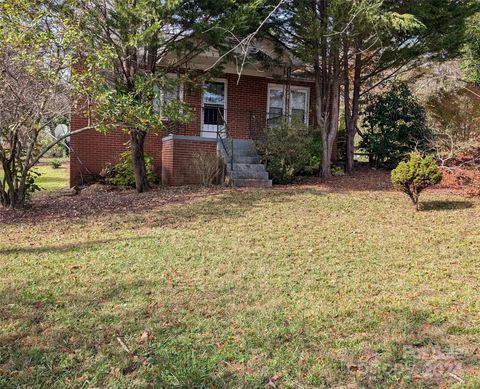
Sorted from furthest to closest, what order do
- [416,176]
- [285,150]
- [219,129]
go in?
1. [219,129]
2. [285,150]
3. [416,176]

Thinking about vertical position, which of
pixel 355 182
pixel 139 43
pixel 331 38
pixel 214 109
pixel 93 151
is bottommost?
pixel 355 182

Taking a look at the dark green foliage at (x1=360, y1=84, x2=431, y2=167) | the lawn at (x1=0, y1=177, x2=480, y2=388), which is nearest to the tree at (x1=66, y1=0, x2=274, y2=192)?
the lawn at (x1=0, y1=177, x2=480, y2=388)

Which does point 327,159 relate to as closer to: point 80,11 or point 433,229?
point 433,229

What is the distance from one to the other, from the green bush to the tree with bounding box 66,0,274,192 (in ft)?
5.26

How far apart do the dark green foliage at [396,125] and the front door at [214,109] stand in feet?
16.7

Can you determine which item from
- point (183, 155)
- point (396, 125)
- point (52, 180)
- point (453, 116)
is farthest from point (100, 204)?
point (52, 180)

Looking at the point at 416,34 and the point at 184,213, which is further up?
the point at 416,34

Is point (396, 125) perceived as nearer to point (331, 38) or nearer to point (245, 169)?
point (331, 38)

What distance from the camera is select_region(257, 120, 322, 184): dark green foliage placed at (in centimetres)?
1117

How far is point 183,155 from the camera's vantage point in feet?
40.9

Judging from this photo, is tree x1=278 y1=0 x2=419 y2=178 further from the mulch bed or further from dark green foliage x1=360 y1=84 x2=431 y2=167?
the mulch bed

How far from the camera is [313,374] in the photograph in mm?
3020

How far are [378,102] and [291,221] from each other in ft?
29.5

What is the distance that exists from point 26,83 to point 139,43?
2.33m
